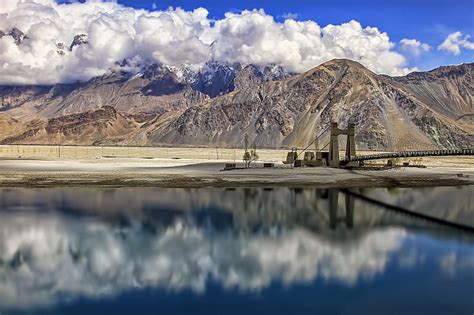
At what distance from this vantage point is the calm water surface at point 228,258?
20766 mm

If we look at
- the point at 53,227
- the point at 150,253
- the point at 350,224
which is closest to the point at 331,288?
the point at 150,253

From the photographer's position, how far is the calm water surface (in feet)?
68.1

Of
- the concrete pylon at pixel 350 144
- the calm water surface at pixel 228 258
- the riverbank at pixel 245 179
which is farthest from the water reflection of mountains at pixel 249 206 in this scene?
the concrete pylon at pixel 350 144

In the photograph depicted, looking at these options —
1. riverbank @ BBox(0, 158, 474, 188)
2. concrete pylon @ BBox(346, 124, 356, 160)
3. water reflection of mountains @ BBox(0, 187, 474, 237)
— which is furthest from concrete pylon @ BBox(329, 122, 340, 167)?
water reflection of mountains @ BBox(0, 187, 474, 237)

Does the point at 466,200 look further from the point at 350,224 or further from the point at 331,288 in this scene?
the point at 331,288

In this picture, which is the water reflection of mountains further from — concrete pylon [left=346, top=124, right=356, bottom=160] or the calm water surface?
concrete pylon [left=346, top=124, right=356, bottom=160]

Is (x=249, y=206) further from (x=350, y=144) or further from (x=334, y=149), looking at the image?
(x=350, y=144)

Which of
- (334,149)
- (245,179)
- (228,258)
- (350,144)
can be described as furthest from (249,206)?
(350,144)

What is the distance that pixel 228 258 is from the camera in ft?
89.5

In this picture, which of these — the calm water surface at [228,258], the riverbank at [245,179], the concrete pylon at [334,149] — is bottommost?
the calm water surface at [228,258]

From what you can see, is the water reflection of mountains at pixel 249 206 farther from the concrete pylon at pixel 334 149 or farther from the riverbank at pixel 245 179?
the concrete pylon at pixel 334 149

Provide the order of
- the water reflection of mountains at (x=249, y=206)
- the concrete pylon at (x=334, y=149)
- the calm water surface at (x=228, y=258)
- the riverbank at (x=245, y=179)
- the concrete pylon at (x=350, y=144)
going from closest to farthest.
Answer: the calm water surface at (x=228, y=258) → the water reflection of mountains at (x=249, y=206) → the riverbank at (x=245, y=179) → the concrete pylon at (x=334, y=149) → the concrete pylon at (x=350, y=144)

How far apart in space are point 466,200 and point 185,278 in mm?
38441

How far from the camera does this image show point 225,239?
3197 centimetres
